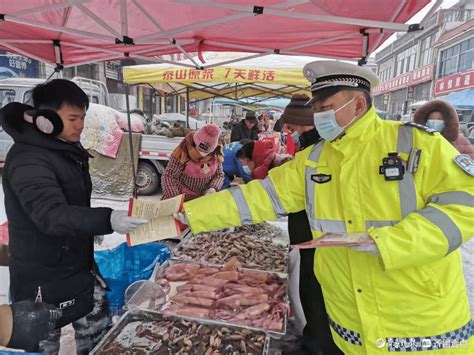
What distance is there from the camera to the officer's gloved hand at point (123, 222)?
4.82 ft

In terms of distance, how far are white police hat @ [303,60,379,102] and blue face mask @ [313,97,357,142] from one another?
0.09 m

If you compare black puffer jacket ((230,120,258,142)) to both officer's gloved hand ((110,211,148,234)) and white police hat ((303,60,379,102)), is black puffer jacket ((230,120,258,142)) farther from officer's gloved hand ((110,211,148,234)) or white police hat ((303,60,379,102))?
officer's gloved hand ((110,211,148,234))

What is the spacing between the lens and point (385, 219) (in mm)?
1347

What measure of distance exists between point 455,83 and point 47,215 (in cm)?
3196

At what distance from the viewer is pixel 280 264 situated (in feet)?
9.96

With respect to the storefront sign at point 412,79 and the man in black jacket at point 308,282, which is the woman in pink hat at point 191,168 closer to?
the man in black jacket at point 308,282

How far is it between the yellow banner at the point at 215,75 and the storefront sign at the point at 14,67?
10.0 metres

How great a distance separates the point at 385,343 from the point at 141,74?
19.5ft

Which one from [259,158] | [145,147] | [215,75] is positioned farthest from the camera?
[145,147]

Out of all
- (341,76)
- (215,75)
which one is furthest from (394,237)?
(215,75)

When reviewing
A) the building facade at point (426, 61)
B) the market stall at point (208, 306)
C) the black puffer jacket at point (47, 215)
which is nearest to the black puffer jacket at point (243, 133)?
the market stall at point (208, 306)

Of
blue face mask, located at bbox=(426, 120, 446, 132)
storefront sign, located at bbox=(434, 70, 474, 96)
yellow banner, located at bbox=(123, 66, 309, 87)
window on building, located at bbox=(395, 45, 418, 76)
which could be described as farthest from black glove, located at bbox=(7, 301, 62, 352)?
window on building, located at bbox=(395, 45, 418, 76)

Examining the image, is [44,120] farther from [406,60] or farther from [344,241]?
[406,60]

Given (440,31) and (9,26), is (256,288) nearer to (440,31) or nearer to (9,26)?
(9,26)
